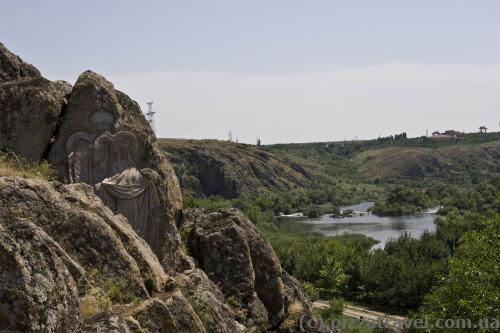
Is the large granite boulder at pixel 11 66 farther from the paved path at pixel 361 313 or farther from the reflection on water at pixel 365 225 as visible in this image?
the reflection on water at pixel 365 225

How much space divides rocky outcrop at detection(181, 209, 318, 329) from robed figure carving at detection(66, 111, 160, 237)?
1852 mm

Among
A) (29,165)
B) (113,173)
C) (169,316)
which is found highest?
(29,165)

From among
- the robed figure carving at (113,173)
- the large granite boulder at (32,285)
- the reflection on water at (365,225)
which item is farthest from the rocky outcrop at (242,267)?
the reflection on water at (365,225)

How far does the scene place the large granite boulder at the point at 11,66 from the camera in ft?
64.7

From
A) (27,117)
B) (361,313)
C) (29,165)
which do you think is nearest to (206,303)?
(29,165)

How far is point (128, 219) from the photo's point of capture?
17359 millimetres

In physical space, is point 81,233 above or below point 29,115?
below

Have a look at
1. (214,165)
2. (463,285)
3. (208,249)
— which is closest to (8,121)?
(208,249)

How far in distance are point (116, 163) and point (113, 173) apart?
1.00ft

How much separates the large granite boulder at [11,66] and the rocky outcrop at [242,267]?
270 inches

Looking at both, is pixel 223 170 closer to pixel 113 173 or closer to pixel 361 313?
pixel 361 313

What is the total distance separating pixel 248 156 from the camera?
196 m

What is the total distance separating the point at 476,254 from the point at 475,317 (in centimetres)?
246

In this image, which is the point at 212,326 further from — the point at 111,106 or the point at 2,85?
the point at 2,85
